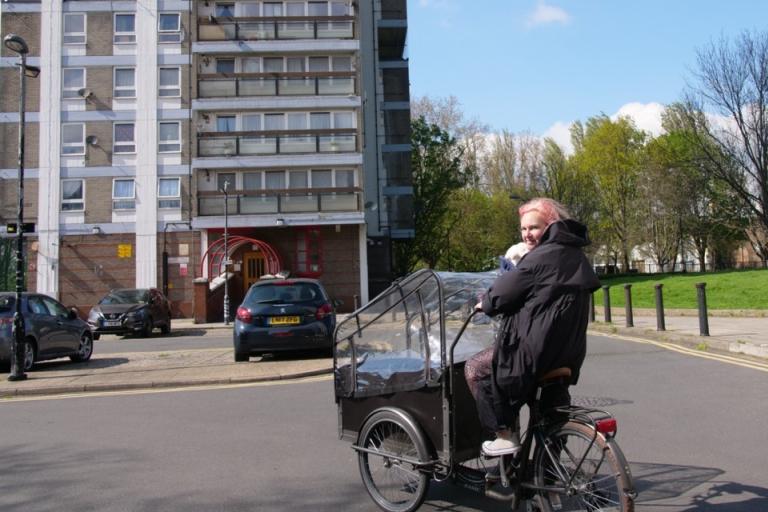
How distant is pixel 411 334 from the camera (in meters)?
4.31

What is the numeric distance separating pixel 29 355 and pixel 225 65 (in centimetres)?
2610

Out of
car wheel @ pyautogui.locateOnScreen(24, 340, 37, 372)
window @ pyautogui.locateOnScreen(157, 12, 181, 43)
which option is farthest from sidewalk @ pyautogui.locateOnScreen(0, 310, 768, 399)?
window @ pyautogui.locateOnScreen(157, 12, 181, 43)

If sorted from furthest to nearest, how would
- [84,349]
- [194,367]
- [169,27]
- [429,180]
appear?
[429,180]
[169,27]
[84,349]
[194,367]

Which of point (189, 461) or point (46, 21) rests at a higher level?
point (46, 21)

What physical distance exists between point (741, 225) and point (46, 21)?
4401 centimetres

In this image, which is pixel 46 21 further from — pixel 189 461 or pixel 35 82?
pixel 189 461

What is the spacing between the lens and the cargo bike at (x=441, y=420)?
3439 millimetres

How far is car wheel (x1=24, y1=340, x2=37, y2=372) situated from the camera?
37.1 feet

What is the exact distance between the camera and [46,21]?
33.8 m

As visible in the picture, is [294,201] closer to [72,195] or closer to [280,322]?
[72,195]

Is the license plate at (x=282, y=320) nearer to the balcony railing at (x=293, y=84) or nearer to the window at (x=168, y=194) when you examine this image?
the window at (x=168, y=194)

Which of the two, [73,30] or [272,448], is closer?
[272,448]

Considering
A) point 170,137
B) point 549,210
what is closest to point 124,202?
point 170,137

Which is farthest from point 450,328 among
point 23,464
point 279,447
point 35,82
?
point 35,82
